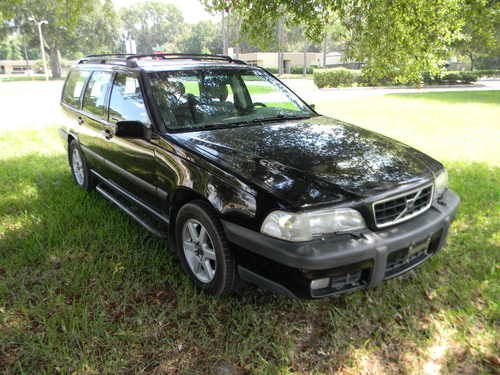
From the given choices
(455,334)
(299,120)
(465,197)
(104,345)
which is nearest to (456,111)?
(465,197)

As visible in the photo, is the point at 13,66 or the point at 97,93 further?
the point at 13,66

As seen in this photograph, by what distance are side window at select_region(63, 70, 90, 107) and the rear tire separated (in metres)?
0.52

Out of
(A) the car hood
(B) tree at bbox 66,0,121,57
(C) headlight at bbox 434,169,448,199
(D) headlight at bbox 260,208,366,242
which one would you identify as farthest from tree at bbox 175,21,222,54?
(D) headlight at bbox 260,208,366,242

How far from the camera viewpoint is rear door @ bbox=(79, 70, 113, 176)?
13.4 feet

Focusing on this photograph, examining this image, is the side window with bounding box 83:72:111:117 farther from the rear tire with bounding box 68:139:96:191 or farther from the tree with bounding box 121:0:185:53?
the tree with bounding box 121:0:185:53

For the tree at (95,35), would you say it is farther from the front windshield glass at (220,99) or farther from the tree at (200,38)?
the front windshield glass at (220,99)

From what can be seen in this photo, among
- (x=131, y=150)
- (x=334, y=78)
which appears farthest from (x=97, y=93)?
(x=334, y=78)

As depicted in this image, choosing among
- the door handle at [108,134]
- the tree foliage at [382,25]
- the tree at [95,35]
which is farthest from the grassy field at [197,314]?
the tree at [95,35]

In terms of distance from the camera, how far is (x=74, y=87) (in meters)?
5.12

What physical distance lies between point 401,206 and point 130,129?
2.05 metres

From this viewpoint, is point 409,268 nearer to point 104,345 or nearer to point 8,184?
point 104,345

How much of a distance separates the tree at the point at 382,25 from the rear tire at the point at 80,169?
3.19 m

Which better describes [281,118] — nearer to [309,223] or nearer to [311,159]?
[311,159]

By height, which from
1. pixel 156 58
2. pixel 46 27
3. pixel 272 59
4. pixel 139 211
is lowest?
pixel 139 211
